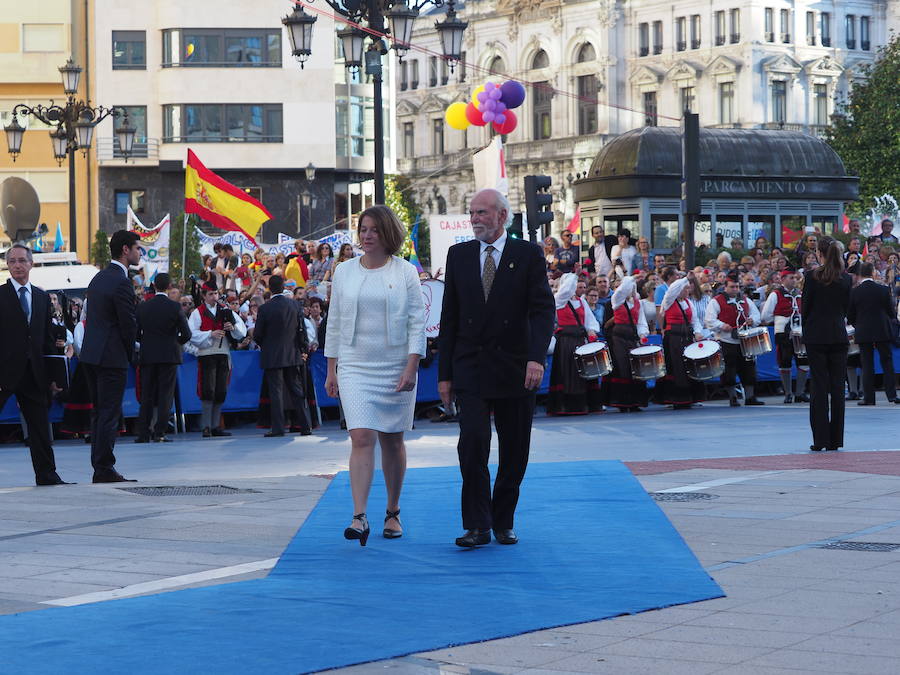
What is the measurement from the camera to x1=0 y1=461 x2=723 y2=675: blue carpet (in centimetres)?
644

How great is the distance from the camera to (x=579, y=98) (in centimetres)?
10025

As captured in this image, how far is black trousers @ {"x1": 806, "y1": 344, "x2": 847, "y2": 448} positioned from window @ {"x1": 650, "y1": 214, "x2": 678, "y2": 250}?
27.4 meters

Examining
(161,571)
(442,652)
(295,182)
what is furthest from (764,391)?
(295,182)

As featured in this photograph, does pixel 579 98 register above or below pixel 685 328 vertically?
above

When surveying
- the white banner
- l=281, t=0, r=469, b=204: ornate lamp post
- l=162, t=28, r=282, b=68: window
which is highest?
l=162, t=28, r=282, b=68: window

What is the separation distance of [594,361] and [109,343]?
27.9ft

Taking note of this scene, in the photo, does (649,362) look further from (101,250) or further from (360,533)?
(101,250)

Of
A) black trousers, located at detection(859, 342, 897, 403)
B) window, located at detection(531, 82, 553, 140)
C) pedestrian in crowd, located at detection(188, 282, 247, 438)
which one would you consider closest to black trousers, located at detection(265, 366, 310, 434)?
pedestrian in crowd, located at detection(188, 282, 247, 438)

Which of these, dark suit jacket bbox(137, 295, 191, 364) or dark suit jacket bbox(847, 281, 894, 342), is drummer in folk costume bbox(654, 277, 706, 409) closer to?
dark suit jacket bbox(847, 281, 894, 342)

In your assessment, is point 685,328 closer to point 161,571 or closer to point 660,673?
point 161,571

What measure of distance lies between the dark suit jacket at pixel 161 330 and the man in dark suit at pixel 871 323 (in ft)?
29.5

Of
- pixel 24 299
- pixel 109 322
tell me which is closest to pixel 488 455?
pixel 109 322

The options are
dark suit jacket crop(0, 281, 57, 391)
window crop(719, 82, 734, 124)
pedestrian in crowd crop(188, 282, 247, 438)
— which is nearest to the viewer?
dark suit jacket crop(0, 281, 57, 391)

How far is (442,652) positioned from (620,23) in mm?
95657
